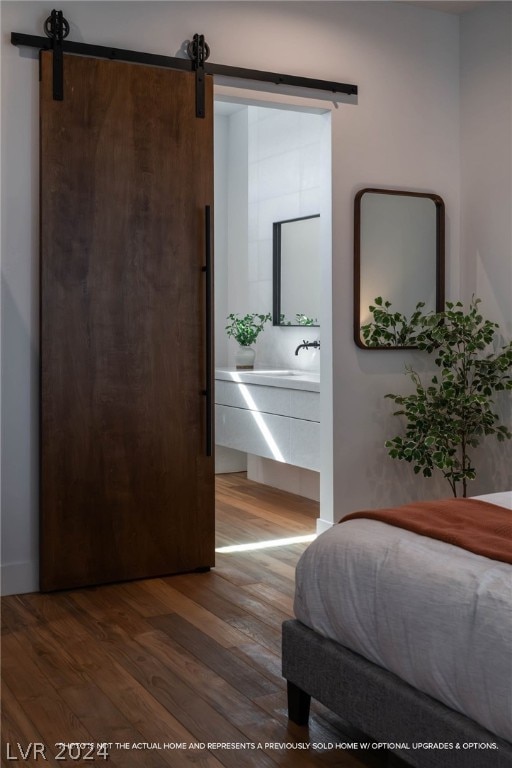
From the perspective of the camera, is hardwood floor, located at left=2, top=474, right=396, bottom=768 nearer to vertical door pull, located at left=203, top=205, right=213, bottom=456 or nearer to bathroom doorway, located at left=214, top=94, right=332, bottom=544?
vertical door pull, located at left=203, top=205, right=213, bottom=456

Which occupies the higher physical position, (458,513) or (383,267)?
(383,267)

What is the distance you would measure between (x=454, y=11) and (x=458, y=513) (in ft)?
11.0

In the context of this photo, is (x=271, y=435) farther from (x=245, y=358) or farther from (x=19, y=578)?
(x=19, y=578)

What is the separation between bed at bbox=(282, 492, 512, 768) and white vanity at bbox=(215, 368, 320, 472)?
2385 millimetres

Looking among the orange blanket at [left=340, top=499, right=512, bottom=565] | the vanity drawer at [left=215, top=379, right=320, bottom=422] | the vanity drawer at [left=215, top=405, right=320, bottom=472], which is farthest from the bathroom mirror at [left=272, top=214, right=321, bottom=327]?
the orange blanket at [left=340, top=499, right=512, bottom=565]

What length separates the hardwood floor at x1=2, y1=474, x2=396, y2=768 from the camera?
2.29 m

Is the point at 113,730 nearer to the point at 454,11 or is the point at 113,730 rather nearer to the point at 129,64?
the point at 129,64

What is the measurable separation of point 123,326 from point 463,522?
1.96 metres

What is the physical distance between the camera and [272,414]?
17.6 ft

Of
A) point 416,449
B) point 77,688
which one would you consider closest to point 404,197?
point 416,449

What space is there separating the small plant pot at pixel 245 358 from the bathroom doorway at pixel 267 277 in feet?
0.43

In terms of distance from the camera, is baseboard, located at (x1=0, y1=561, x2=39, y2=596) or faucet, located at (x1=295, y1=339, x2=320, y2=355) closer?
baseboard, located at (x1=0, y1=561, x2=39, y2=596)

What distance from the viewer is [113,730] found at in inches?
94.3

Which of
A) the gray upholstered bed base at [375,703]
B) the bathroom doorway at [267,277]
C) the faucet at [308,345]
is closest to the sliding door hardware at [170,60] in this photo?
the bathroom doorway at [267,277]
